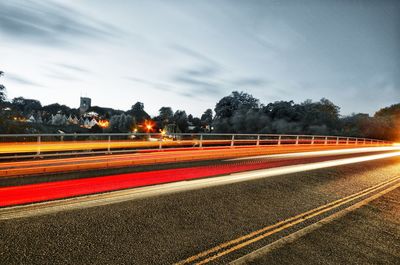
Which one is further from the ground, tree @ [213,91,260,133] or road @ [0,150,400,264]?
tree @ [213,91,260,133]

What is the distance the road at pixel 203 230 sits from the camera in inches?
189

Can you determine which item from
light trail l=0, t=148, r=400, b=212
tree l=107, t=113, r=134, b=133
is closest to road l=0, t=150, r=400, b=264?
light trail l=0, t=148, r=400, b=212

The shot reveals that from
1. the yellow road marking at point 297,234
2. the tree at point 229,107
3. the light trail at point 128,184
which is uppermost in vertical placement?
the tree at point 229,107

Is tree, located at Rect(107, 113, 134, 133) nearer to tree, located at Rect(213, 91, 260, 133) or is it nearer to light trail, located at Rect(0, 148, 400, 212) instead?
tree, located at Rect(213, 91, 260, 133)

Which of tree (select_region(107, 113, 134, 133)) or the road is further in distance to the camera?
tree (select_region(107, 113, 134, 133))

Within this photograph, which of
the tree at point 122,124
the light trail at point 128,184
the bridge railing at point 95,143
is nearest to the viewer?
the light trail at point 128,184

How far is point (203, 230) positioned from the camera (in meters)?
5.91

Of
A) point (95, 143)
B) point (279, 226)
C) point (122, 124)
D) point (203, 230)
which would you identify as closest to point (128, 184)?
point (203, 230)

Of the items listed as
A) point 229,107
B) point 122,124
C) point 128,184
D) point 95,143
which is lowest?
point 128,184

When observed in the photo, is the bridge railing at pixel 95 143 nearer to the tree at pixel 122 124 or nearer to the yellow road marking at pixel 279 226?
the yellow road marking at pixel 279 226

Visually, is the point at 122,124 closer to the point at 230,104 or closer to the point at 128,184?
the point at 230,104

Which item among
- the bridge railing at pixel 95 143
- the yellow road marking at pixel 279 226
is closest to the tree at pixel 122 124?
the bridge railing at pixel 95 143

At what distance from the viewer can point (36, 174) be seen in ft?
32.8

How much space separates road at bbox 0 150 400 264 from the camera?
15.8 feet
